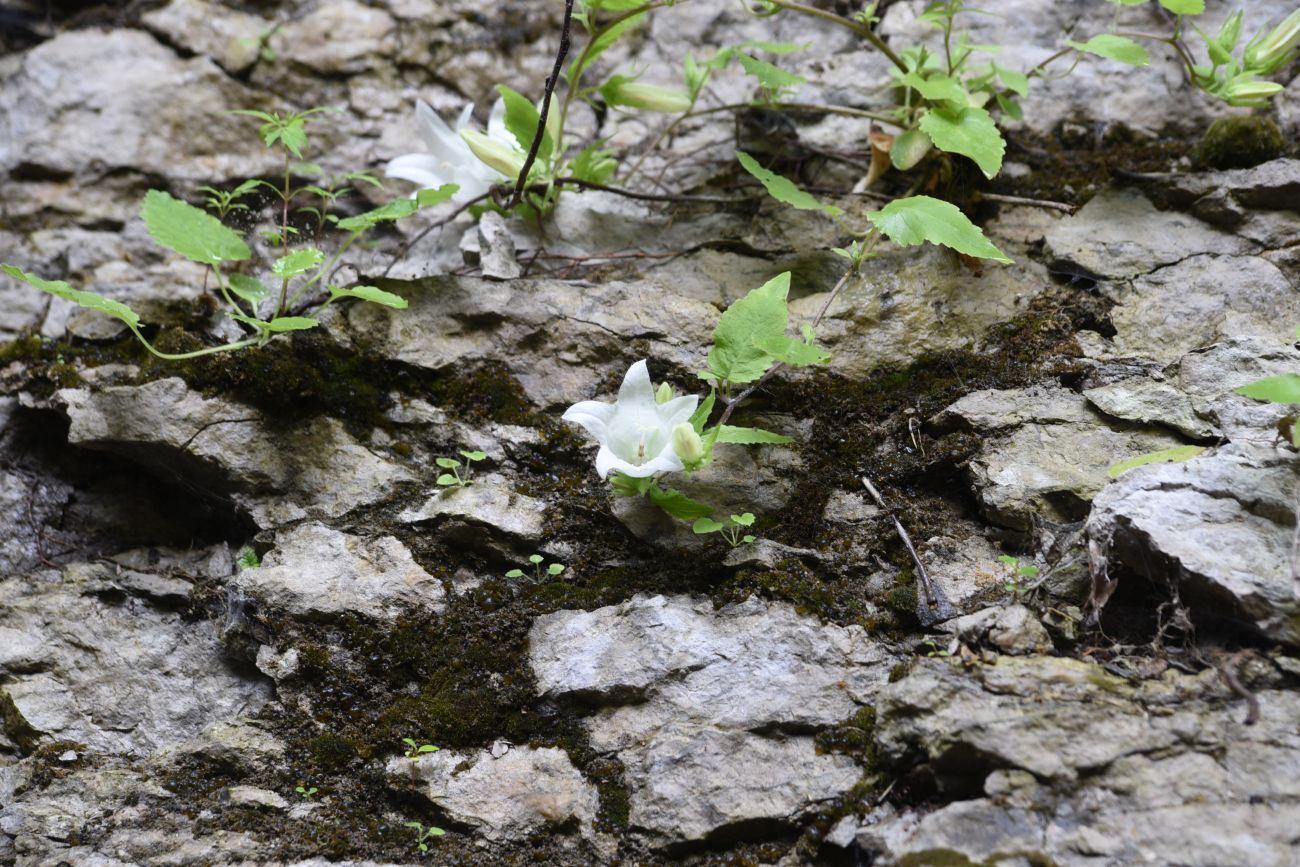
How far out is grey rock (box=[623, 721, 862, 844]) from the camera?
2.06m

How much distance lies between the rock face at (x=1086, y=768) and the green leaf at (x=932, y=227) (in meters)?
1.16

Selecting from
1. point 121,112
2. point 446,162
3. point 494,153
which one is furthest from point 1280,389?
point 121,112


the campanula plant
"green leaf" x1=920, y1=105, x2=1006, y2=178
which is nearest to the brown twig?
the campanula plant

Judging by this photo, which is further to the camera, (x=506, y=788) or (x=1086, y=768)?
(x=506, y=788)

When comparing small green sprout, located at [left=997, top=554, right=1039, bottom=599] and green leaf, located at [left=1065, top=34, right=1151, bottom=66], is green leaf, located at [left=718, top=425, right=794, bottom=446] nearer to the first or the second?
small green sprout, located at [left=997, top=554, right=1039, bottom=599]

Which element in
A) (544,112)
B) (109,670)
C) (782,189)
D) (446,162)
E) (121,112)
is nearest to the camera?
(109,670)

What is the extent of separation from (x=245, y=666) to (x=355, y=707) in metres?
0.42

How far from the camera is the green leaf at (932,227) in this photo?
256cm

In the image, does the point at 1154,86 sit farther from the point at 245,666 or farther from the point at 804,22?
the point at 245,666

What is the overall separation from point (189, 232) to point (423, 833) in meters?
1.92

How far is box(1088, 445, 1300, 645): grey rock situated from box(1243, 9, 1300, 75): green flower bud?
1.68 meters

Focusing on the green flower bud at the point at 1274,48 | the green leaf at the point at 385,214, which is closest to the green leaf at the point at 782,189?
the green leaf at the point at 385,214

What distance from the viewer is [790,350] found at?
8.34ft

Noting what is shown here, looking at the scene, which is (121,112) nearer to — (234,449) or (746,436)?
(234,449)
